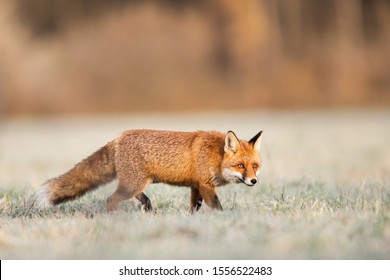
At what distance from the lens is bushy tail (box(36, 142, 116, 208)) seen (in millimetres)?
6309

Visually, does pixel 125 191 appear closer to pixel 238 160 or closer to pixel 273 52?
pixel 238 160

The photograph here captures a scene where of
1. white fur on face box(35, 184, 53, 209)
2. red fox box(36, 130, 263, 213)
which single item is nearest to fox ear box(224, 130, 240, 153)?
red fox box(36, 130, 263, 213)

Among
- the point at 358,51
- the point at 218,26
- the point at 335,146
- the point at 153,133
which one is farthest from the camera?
the point at 218,26

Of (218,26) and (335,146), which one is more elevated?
(218,26)

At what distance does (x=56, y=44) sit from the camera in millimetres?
27859

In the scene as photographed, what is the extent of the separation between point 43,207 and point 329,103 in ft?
66.5

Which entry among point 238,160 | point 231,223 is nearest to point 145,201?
point 238,160

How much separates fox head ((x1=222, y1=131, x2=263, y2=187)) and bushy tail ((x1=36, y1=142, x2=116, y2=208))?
1120 millimetres

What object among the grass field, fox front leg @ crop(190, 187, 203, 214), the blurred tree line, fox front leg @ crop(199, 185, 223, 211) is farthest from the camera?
the blurred tree line

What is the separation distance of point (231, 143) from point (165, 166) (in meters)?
0.65

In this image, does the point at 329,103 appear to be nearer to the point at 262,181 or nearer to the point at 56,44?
→ the point at 56,44

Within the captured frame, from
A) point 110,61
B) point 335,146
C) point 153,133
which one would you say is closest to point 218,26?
point 110,61

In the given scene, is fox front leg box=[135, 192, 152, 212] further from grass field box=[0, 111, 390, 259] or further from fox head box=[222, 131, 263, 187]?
fox head box=[222, 131, 263, 187]

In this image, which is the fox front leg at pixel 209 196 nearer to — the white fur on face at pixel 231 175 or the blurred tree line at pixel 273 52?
the white fur on face at pixel 231 175
